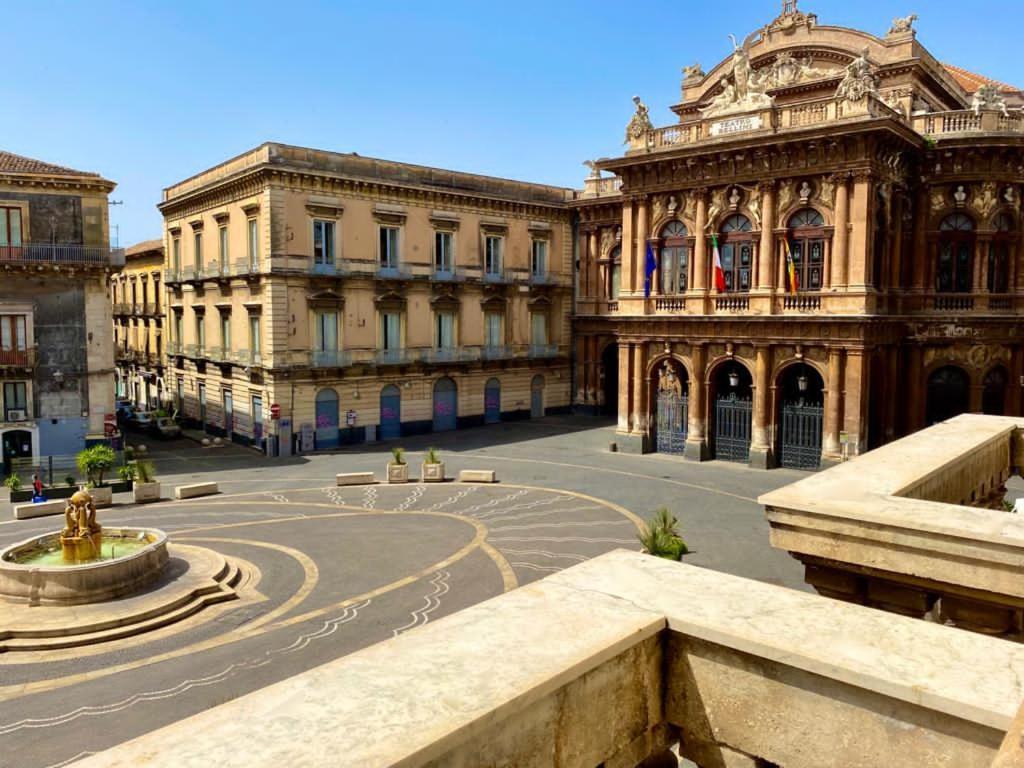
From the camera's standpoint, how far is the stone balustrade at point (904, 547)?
5.07m

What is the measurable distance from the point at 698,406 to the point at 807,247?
25.8 ft

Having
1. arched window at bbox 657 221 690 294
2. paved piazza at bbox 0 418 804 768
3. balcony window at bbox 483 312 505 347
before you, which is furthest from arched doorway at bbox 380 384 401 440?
arched window at bbox 657 221 690 294

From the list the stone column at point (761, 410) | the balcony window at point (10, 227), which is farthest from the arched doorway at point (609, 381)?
the balcony window at point (10, 227)

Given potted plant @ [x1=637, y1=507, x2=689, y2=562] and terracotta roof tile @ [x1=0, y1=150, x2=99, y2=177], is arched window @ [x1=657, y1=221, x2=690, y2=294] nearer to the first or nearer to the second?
potted plant @ [x1=637, y1=507, x2=689, y2=562]

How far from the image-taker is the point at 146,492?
2753cm

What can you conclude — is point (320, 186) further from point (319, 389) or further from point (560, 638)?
point (560, 638)

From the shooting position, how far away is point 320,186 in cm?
3725

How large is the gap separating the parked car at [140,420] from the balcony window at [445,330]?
17.4 m

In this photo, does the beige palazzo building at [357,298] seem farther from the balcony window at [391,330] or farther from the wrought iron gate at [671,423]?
the wrought iron gate at [671,423]

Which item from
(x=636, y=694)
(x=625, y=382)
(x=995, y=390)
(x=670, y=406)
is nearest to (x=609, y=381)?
(x=625, y=382)

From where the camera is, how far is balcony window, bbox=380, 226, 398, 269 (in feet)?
131

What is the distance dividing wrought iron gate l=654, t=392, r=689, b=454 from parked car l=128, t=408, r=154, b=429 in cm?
2873

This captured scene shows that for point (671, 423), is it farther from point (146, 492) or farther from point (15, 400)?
point (15, 400)

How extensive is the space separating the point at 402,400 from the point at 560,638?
3806 cm
